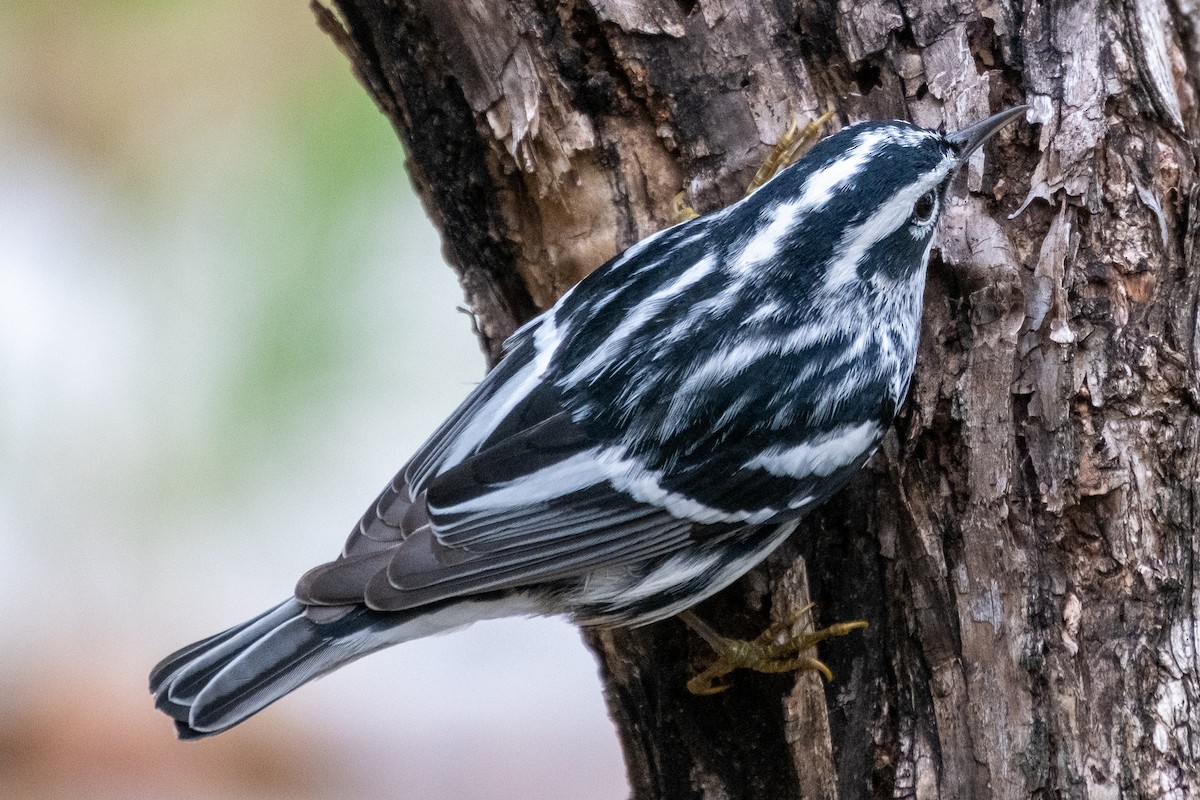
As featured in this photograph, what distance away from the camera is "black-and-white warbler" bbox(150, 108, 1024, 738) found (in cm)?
252

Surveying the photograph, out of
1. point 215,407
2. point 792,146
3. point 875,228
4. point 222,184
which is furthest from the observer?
point 222,184

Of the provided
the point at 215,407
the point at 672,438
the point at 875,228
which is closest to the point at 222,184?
the point at 215,407

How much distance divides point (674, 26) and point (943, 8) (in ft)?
1.84

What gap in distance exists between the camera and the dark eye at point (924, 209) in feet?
8.33

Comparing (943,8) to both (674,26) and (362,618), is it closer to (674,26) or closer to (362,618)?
(674,26)

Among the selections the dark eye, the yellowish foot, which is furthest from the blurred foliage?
the dark eye

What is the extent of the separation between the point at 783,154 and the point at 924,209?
0.34 metres

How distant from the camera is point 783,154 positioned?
2711 mm

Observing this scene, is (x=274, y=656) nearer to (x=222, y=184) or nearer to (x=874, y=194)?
(x=874, y=194)

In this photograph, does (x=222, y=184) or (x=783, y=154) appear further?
(x=222, y=184)

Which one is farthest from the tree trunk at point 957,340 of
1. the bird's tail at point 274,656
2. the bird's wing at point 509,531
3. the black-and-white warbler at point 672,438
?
the bird's tail at point 274,656

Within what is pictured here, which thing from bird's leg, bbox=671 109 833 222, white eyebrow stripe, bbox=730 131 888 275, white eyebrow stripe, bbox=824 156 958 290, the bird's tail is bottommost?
the bird's tail

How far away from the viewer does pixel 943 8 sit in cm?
254

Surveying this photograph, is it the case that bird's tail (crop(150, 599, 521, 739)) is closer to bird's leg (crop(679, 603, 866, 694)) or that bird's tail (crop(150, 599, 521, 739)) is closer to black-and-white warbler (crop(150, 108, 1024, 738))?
black-and-white warbler (crop(150, 108, 1024, 738))
